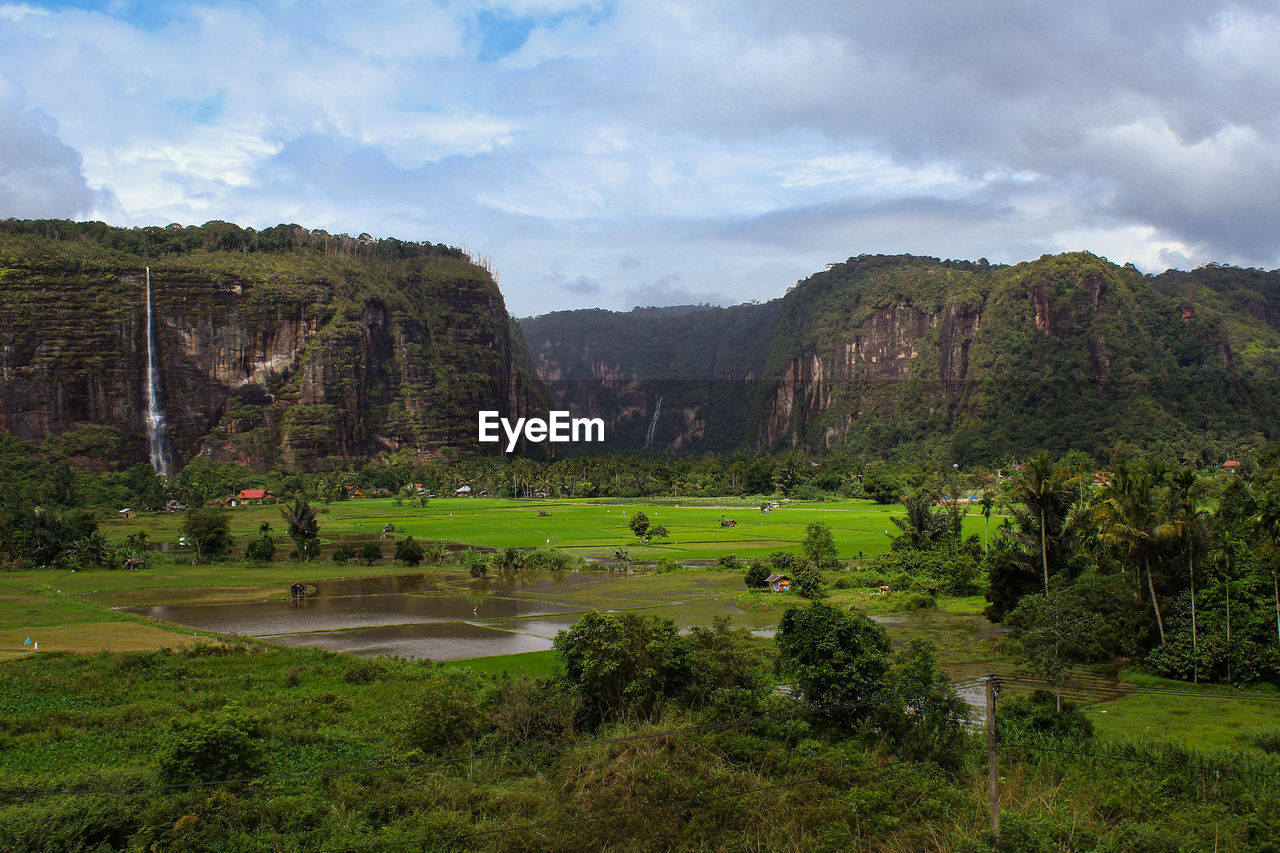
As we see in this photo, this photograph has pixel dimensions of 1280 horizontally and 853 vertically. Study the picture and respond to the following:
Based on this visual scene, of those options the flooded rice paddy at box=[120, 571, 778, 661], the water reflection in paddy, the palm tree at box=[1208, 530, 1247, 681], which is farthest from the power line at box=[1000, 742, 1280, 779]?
the flooded rice paddy at box=[120, 571, 778, 661]

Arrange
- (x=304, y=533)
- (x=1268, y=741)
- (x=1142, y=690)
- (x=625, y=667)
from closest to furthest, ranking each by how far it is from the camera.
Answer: (x=1268, y=741)
(x=625, y=667)
(x=1142, y=690)
(x=304, y=533)

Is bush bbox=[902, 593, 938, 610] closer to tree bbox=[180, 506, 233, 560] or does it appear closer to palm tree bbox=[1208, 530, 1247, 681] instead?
palm tree bbox=[1208, 530, 1247, 681]

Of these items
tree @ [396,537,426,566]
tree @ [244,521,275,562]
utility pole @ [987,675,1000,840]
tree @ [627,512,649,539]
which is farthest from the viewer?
tree @ [627,512,649,539]

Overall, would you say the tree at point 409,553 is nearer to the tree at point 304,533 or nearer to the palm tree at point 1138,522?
the tree at point 304,533

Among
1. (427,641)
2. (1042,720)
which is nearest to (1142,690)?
(1042,720)

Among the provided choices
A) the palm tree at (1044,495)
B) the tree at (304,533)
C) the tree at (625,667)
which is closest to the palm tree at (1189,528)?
the palm tree at (1044,495)

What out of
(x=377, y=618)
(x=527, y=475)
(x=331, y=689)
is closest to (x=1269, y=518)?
(x=331, y=689)

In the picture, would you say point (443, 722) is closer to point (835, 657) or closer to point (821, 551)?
point (835, 657)

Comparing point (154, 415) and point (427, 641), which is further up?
point (154, 415)
